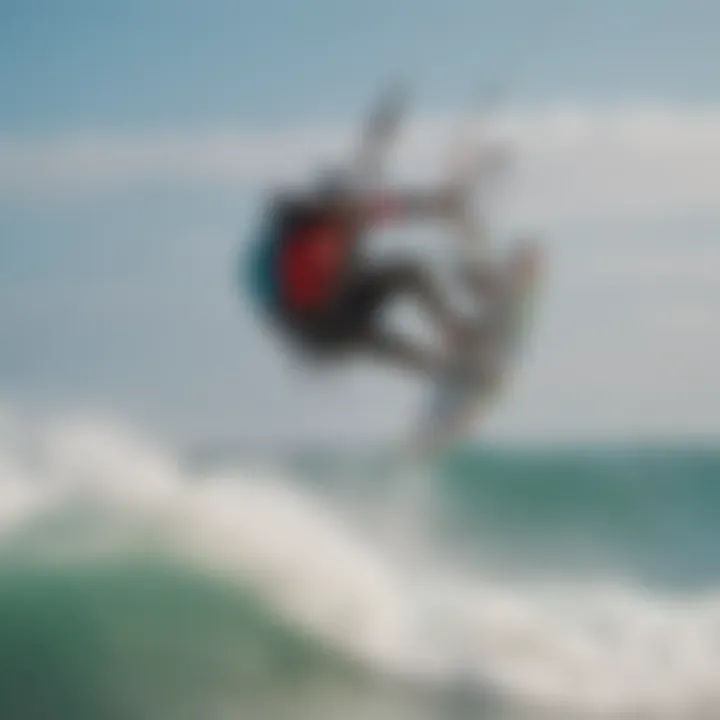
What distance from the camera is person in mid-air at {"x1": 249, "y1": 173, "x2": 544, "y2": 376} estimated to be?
239 cm

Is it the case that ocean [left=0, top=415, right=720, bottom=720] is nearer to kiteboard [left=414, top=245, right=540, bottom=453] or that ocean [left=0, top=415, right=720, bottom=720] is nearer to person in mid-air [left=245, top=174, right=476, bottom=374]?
kiteboard [left=414, top=245, right=540, bottom=453]

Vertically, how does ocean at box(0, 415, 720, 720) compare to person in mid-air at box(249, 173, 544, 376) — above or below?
below

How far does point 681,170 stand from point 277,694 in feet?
4.26

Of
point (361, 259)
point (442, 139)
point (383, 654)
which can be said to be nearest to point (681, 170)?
point (442, 139)

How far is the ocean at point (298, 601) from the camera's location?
247 cm

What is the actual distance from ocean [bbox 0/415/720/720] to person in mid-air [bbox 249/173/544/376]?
0.24 m

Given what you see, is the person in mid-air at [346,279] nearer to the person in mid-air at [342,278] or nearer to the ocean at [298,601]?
the person in mid-air at [342,278]

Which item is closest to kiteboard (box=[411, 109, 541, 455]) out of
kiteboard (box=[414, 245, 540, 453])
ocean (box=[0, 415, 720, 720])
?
kiteboard (box=[414, 245, 540, 453])

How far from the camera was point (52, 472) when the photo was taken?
2.62 meters

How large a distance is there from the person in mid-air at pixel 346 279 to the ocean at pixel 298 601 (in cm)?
24

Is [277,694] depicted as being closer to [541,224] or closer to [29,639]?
[29,639]

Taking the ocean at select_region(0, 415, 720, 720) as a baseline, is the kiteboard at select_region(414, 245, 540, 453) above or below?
above

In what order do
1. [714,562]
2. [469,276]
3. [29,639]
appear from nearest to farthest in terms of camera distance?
[469,276], [29,639], [714,562]

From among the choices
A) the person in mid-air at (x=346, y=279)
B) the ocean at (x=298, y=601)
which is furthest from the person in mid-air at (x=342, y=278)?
the ocean at (x=298, y=601)
